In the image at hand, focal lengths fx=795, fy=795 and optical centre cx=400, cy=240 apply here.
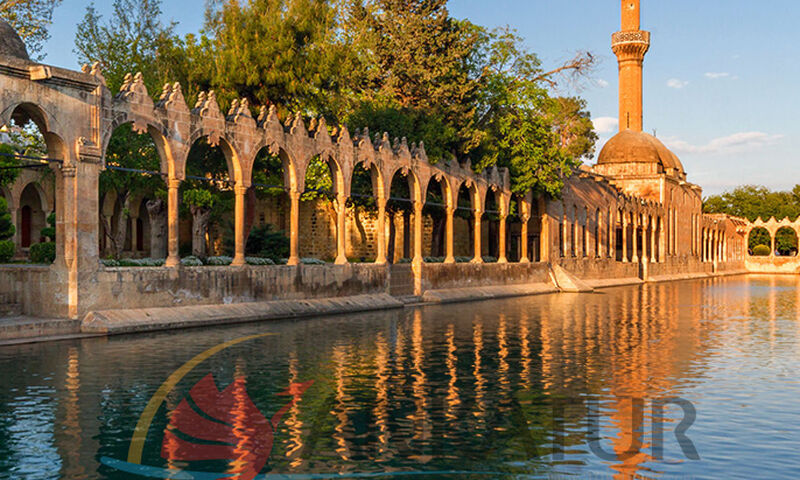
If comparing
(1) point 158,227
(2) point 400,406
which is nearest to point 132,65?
(1) point 158,227

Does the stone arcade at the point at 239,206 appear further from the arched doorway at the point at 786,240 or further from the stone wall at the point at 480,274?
the arched doorway at the point at 786,240

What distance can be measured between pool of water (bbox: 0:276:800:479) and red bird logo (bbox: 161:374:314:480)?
0.03 meters

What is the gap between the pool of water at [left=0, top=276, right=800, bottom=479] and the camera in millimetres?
6867

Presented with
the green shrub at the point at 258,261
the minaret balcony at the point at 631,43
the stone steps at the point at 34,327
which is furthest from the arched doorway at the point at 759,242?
the stone steps at the point at 34,327

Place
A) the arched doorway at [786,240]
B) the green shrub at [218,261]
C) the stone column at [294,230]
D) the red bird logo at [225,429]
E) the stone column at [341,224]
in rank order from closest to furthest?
the red bird logo at [225,429], the green shrub at [218,261], the stone column at [294,230], the stone column at [341,224], the arched doorway at [786,240]

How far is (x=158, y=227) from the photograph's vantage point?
36125mm

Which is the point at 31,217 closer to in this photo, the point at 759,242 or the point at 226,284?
the point at 226,284

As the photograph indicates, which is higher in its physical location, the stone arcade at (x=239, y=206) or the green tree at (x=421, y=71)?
the green tree at (x=421, y=71)

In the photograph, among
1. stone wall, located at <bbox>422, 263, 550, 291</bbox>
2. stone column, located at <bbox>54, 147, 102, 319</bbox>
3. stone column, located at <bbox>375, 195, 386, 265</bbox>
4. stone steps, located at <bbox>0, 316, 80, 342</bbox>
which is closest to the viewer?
stone steps, located at <bbox>0, 316, 80, 342</bbox>

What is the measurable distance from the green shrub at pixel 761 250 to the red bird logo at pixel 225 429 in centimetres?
10366

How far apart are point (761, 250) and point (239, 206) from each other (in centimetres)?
9632

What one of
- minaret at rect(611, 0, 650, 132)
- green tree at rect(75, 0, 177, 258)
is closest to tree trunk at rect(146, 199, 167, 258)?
green tree at rect(75, 0, 177, 258)

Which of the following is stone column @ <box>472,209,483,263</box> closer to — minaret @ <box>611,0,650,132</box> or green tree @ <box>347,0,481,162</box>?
green tree @ <box>347,0,481,162</box>

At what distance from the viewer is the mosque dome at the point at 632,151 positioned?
6875 centimetres
